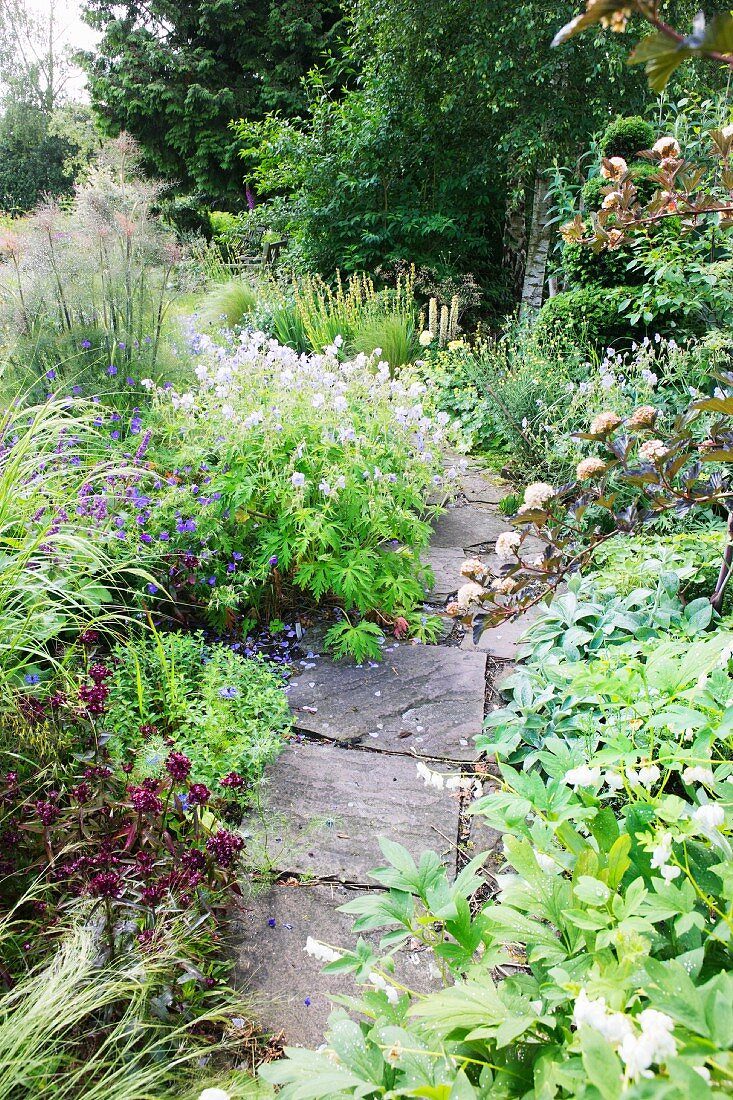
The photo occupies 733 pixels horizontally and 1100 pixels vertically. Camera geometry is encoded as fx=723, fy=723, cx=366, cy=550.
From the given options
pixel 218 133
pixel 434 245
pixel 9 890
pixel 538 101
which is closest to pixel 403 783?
pixel 9 890

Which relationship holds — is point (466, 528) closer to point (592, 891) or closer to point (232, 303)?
point (592, 891)

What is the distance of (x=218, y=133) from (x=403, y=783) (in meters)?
15.0

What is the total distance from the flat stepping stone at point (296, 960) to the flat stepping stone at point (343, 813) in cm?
8

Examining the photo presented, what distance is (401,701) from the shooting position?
247 cm

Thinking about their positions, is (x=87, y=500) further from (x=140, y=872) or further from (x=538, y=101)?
(x=538, y=101)

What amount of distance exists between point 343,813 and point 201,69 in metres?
15.6

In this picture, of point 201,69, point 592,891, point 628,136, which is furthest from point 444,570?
point 201,69

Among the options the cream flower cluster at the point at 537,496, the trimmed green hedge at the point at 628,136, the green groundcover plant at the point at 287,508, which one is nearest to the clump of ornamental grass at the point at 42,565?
the green groundcover plant at the point at 287,508

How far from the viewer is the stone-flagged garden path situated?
1.54 metres

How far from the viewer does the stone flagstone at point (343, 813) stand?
1820 millimetres

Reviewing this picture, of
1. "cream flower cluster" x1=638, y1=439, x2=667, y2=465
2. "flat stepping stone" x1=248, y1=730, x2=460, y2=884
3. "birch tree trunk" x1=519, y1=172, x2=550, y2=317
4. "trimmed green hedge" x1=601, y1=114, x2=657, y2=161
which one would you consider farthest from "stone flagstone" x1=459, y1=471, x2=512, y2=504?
"birch tree trunk" x1=519, y1=172, x2=550, y2=317

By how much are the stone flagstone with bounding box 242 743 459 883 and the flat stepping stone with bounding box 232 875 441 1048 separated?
80mm

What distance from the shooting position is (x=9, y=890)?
1542mm

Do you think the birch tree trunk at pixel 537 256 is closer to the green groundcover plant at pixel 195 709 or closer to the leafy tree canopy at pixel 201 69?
the green groundcover plant at pixel 195 709
